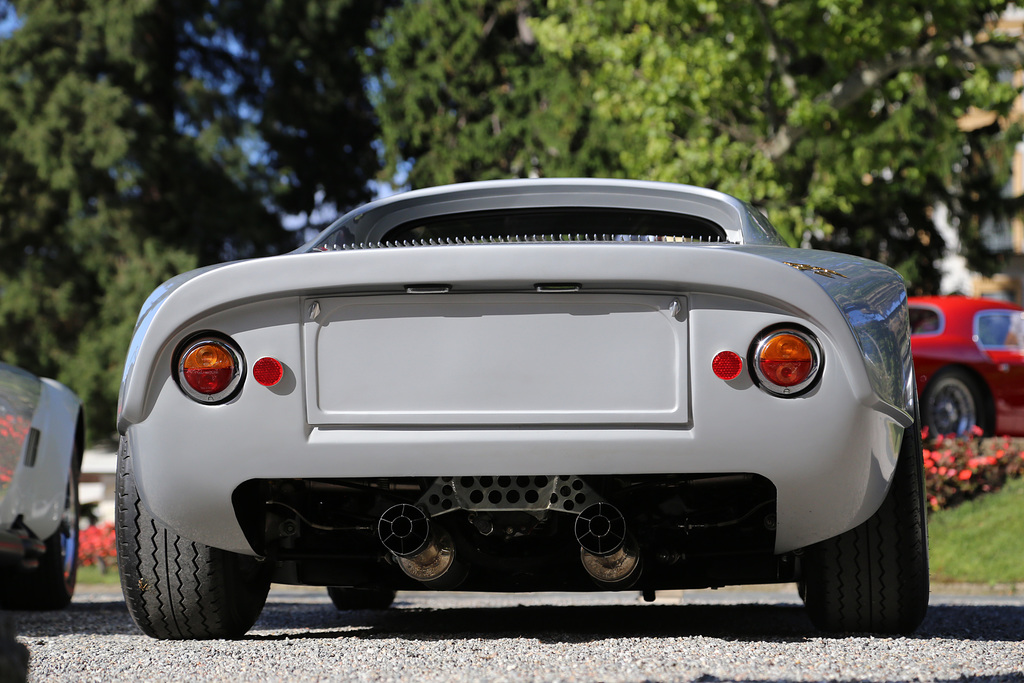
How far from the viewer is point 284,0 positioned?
25.5 meters

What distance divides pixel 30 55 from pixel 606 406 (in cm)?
2366

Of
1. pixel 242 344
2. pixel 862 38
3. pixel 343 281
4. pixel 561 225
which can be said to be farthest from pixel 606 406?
pixel 862 38

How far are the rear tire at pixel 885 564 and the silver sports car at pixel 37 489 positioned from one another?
9.11 feet

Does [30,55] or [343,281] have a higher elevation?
[30,55]

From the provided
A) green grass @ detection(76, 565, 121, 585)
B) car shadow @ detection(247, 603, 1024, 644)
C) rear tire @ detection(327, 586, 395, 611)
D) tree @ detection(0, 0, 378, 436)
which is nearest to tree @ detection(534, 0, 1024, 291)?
green grass @ detection(76, 565, 121, 585)

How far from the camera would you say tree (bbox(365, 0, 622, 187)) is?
22.7 m

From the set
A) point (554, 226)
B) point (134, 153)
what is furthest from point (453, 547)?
point (134, 153)

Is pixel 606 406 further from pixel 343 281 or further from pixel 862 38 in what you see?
pixel 862 38

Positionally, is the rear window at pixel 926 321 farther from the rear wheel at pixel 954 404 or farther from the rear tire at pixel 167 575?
the rear tire at pixel 167 575

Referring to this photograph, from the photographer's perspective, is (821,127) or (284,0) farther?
(284,0)

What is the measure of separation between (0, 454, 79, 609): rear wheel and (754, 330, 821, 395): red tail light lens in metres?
3.13

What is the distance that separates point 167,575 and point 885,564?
1.98 m

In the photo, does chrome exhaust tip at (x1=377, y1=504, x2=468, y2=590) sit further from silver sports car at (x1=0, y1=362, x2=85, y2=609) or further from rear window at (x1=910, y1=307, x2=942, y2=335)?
rear window at (x1=910, y1=307, x2=942, y2=335)

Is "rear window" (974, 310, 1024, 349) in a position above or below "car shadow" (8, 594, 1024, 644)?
above
